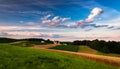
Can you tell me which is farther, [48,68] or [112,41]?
[112,41]

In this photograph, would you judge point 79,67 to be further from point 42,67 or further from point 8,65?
point 8,65

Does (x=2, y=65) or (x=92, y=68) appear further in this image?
(x=92, y=68)

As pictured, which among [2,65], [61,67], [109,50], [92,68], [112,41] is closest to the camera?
[2,65]

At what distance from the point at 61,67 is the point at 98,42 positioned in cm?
11173

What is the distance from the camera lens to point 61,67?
15.2 meters

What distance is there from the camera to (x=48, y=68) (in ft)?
47.9

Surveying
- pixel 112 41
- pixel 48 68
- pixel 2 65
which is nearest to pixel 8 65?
pixel 2 65

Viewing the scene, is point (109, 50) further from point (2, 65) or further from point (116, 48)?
point (2, 65)

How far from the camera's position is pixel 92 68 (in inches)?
656

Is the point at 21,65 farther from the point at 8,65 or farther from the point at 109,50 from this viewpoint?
the point at 109,50

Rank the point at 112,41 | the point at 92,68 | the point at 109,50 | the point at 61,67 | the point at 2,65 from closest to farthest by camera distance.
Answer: the point at 2,65, the point at 61,67, the point at 92,68, the point at 109,50, the point at 112,41

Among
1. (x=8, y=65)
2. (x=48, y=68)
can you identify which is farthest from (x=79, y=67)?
(x=8, y=65)

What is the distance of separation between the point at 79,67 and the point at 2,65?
5187mm

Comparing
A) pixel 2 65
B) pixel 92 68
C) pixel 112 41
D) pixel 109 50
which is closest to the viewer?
Answer: pixel 2 65
